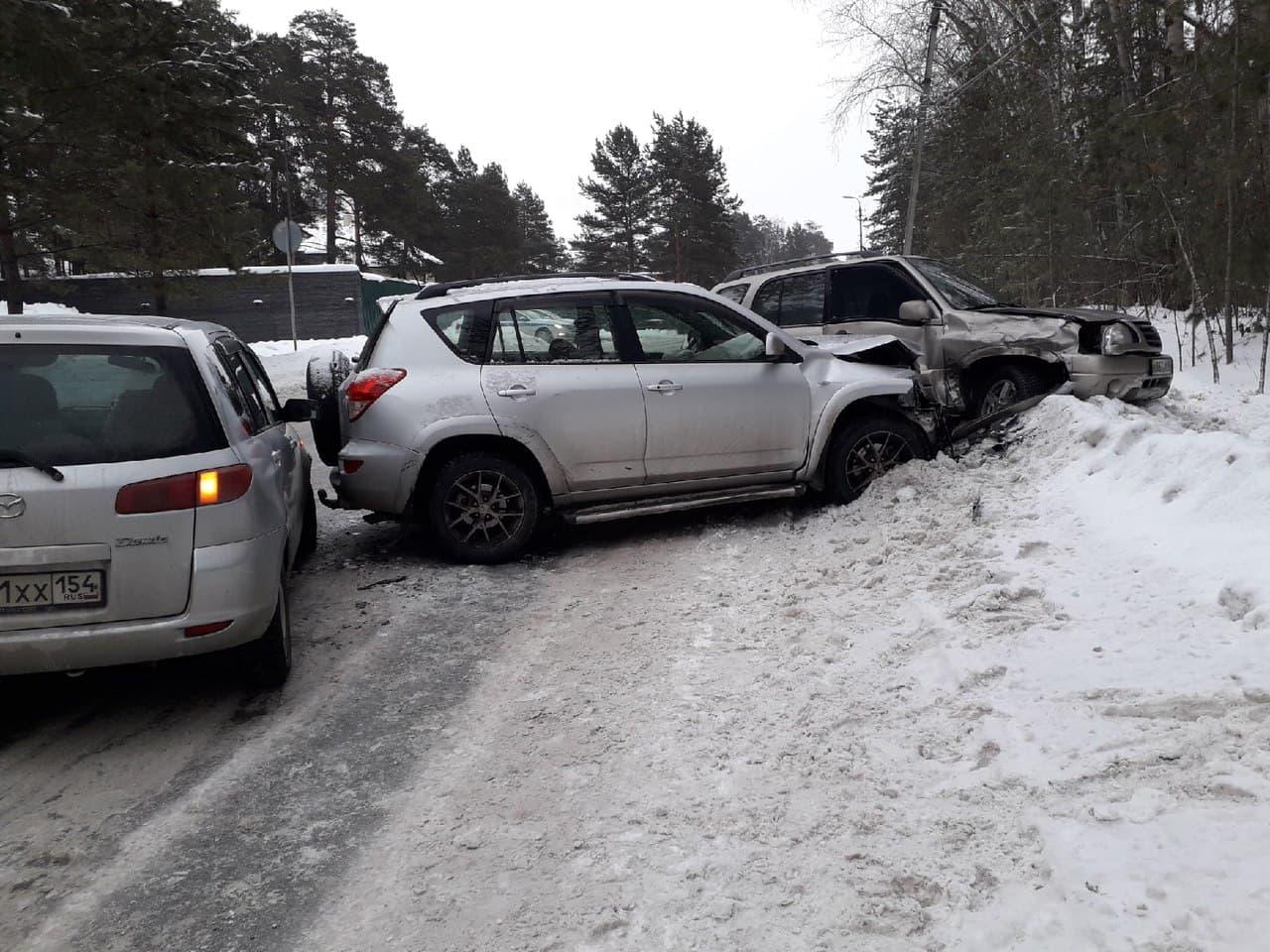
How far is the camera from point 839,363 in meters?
6.70

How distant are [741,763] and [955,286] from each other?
667 cm

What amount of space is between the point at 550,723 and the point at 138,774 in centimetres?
158

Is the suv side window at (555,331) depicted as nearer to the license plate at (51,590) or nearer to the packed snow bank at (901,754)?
the packed snow bank at (901,754)

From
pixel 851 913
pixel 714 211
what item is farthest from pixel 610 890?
pixel 714 211

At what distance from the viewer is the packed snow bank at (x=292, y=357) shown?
58.9 feet

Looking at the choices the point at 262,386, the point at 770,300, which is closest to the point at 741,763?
the point at 262,386

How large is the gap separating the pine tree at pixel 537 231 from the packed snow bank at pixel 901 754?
64.0 m

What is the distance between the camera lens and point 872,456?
6.73 m

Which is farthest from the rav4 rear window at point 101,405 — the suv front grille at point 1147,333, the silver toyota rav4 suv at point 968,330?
the suv front grille at point 1147,333

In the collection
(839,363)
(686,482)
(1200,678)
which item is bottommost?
(1200,678)

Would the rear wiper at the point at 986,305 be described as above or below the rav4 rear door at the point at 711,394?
above

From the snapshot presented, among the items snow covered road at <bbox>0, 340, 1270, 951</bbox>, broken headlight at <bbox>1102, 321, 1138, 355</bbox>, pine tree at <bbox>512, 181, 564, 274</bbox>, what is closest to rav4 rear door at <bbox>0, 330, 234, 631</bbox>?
snow covered road at <bbox>0, 340, 1270, 951</bbox>

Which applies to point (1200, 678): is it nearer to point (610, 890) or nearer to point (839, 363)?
point (610, 890)

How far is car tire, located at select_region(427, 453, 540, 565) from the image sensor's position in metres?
5.87
